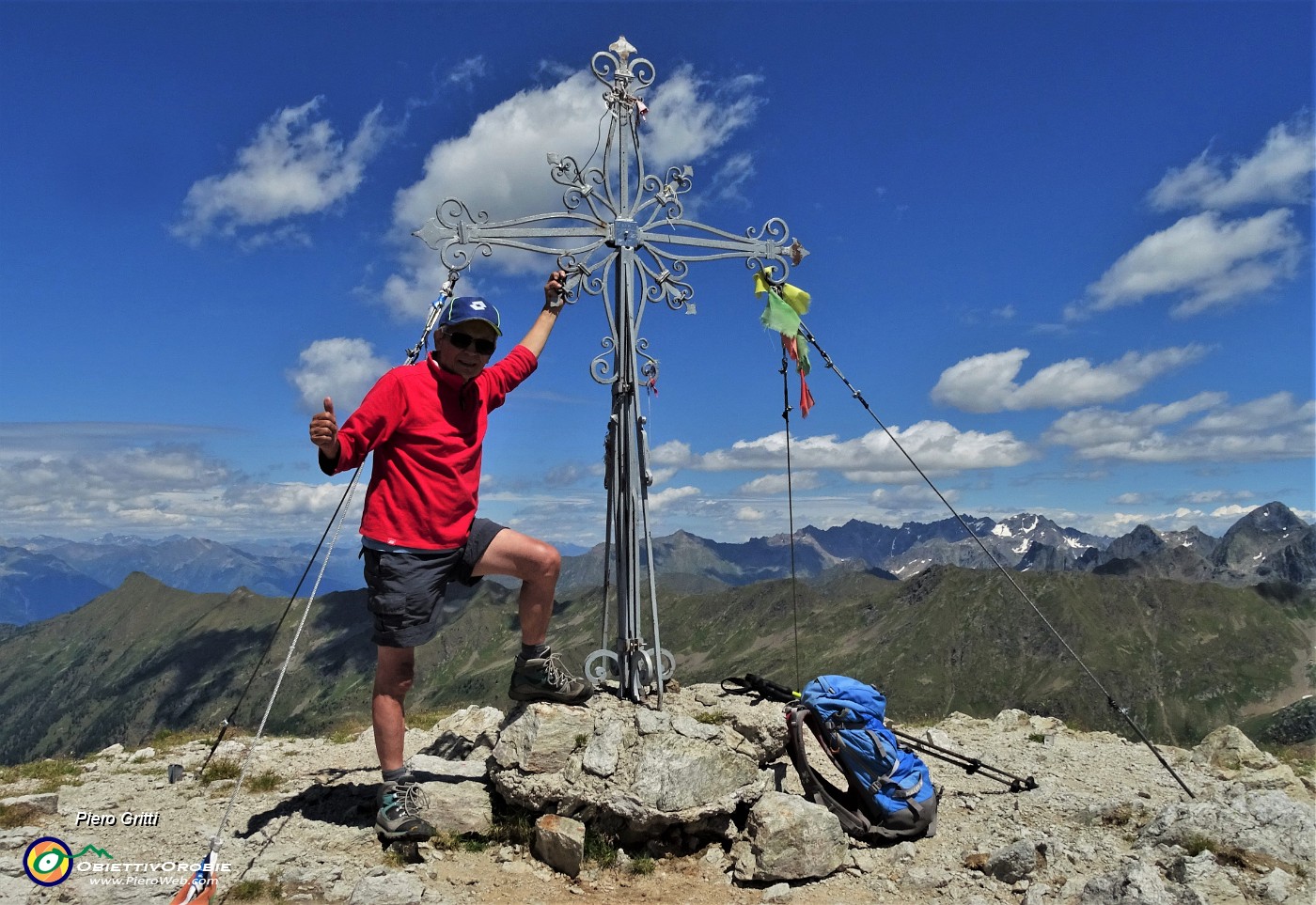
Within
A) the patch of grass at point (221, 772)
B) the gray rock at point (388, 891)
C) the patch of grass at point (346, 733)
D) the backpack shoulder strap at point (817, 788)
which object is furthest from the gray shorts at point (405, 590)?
the patch of grass at point (346, 733)

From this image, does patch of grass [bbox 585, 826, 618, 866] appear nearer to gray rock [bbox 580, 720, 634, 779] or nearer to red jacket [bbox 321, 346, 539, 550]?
gray rock [bbox 580, 720, 634, 779]

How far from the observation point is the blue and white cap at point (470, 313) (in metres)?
6.83

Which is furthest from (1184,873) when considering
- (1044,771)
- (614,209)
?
(614,209)

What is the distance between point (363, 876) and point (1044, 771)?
25.1 ft

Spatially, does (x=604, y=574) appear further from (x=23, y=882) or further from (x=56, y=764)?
(x=56, y=764)

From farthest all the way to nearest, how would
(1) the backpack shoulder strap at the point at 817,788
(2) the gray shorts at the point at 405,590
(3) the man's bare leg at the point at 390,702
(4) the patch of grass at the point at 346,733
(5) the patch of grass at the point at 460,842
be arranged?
1. (4) the patch of grass at the point at 346,733
2. (1) the backpack shoulder strap at the point at 817,788
3. (5) the patch of grass at the point at 460,842
4. (3) the man's bare leg at the point at 390,702
5. (2) the gray shorts at the point at 405,590

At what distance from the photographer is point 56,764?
1004cm

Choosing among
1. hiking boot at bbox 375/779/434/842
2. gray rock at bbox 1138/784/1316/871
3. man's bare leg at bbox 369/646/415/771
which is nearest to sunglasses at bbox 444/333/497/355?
man's bare leg at bbox 369/646/415/771

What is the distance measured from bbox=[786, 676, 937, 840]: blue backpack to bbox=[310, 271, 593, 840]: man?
2.88 metres

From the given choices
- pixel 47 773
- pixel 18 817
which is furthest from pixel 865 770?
pixel 47 773

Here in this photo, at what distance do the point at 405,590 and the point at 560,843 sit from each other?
2514 mm

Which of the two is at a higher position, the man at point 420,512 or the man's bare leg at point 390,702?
the man at point 420,512

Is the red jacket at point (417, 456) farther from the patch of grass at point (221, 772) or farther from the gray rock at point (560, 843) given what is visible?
the patch of grass at point (221, 772)

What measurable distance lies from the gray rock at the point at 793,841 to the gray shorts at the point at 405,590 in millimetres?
3339
